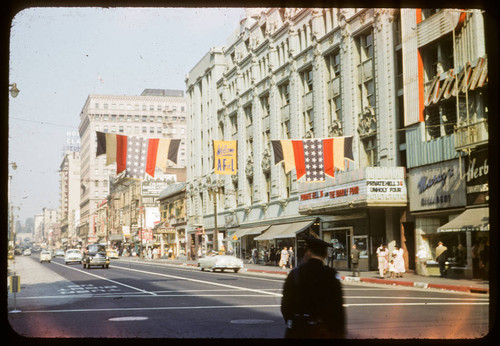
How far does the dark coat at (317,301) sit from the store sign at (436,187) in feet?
85.5

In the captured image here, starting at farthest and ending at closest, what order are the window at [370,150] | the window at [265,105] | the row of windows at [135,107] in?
the row of windows at [135,107] < the window at [265,105] < the window at [370,150]

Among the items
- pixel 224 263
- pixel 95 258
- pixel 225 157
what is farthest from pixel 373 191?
pixel 95 258

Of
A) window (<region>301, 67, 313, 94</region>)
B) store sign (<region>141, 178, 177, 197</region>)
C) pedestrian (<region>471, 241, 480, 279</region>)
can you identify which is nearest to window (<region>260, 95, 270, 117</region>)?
window (<region>301, 67, 313, 94</region>)

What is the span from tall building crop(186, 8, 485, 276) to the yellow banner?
5.25 m

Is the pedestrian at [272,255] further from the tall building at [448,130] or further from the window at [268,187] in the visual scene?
the tall building at [448,130]

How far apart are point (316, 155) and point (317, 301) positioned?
2730 cm

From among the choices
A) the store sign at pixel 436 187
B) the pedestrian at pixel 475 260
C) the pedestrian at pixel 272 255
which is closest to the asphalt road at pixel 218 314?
the pedestrian at pixel 475 260

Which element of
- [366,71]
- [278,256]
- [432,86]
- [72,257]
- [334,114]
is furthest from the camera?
[72,257]

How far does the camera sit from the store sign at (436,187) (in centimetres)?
3102

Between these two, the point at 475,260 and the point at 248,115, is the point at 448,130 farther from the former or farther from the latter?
the point at 248,115

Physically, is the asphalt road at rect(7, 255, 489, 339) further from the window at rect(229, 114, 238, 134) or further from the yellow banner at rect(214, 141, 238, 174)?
the window at rect(229, 114, 238, 134)

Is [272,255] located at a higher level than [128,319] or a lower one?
lower

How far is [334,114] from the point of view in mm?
45406

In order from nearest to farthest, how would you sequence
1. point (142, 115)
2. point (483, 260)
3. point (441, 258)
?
point (483, 260) → point (441, 258) → point (142, 115)
